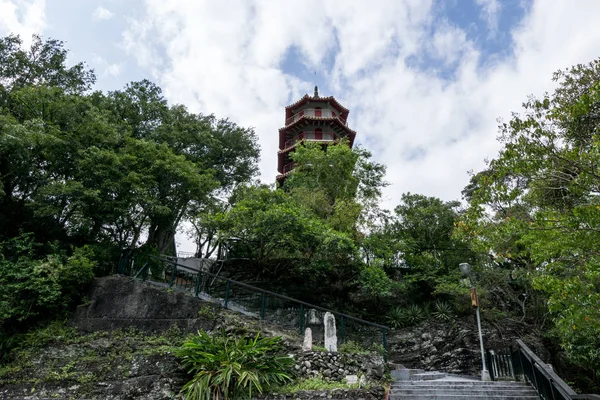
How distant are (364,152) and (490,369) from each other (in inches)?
565

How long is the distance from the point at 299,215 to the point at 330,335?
4914 mm

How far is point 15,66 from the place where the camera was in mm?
15469

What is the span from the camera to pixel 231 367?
25.1 feet

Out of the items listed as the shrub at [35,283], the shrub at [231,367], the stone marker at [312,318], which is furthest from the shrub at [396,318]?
the shrub at [35,283]

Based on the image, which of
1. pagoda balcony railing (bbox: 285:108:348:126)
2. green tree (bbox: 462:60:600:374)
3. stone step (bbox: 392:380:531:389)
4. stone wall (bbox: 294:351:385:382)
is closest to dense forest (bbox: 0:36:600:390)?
green tree (bbox: 462:60:600:374)

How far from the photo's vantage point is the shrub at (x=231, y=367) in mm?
7527

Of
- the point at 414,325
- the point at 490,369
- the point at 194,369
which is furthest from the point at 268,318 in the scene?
the point at 414,325

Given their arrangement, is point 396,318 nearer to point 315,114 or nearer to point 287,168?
point 287,168

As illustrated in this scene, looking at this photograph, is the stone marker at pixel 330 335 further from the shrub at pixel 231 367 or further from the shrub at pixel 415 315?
the shrub at pixel 415 315

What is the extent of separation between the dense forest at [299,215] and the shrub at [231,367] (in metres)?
4.97

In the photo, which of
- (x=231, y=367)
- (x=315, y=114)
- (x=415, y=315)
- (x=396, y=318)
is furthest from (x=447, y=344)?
(x=315, y=114)

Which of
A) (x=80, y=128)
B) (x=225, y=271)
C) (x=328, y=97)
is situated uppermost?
(x=328, y=97)

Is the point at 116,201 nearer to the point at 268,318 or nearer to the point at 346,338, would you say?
the point at 268,318

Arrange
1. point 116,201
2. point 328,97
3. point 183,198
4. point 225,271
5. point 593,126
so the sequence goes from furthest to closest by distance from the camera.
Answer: point 328,97 → point 225,271 → point 183,198 → point 116,201 → point 593,126
